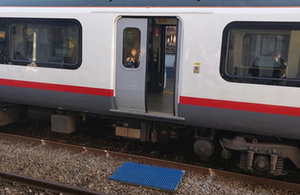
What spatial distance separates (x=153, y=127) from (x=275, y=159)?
7.80 feet

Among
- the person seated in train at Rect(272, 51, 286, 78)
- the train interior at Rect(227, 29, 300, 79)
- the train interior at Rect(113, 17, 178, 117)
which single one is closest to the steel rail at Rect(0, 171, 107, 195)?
the train interior at Rect(113, 17, 178, 117)

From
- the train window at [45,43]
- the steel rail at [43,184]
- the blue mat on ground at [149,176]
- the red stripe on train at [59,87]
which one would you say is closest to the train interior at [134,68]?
the red stripe on train at [59,87]

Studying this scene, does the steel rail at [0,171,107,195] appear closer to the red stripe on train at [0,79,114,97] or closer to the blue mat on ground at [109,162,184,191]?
the blue mat on ground at [109,162,184,191]

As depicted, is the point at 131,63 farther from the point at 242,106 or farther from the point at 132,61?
the point at 242,106

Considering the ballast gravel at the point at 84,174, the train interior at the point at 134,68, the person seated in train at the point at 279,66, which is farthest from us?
the train interior at the point at 134,68

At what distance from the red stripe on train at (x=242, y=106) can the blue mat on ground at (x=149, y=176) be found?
1313 mm

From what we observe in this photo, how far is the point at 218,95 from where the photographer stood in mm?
5414

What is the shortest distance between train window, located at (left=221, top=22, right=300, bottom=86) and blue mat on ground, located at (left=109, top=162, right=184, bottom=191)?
1.97 m

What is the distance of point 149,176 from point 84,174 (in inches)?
46.4

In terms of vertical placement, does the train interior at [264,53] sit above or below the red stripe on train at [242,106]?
above

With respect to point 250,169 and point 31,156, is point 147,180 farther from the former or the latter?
point 31,156

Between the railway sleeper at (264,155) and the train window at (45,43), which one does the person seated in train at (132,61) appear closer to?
the train window at (45,43)

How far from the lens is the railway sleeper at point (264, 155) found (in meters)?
5.44

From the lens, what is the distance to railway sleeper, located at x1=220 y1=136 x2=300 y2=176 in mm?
5438
